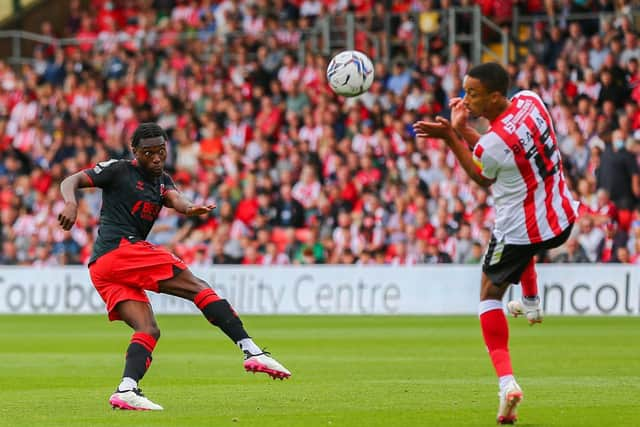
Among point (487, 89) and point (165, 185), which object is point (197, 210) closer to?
point (165, 185)

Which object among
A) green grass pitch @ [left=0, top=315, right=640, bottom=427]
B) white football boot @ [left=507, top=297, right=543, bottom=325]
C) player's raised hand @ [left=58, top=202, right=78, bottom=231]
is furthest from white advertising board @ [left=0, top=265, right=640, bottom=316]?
player's raised hand @ [left=58, top=202, right=78, bottom=231]

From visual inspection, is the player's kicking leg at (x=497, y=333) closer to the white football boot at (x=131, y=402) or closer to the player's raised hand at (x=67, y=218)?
the white football boot at (x=131, y=402)

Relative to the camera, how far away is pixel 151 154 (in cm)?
973

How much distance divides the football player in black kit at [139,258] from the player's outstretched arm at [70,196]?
0.4 inches

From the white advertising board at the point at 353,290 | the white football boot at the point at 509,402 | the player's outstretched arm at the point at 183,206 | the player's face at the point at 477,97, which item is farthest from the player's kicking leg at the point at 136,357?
the white advertising board at the point at 353,290

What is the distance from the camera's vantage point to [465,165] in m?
8.48

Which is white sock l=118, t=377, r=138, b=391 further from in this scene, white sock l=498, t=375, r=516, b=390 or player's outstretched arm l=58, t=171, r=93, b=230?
white sock l=498, t=375, r=516, b=390

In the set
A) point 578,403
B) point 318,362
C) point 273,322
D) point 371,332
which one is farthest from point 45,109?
point 578,403

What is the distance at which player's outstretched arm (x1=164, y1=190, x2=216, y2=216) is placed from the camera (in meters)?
9.68

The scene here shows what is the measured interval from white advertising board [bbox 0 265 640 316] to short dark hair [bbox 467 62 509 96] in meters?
13.0

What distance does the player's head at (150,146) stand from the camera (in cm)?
967

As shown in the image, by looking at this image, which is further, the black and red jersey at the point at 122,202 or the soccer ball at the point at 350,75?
the soccer ball at the point at 350,75

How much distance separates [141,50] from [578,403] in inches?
929

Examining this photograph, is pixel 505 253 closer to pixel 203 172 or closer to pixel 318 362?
pixel 318 362
